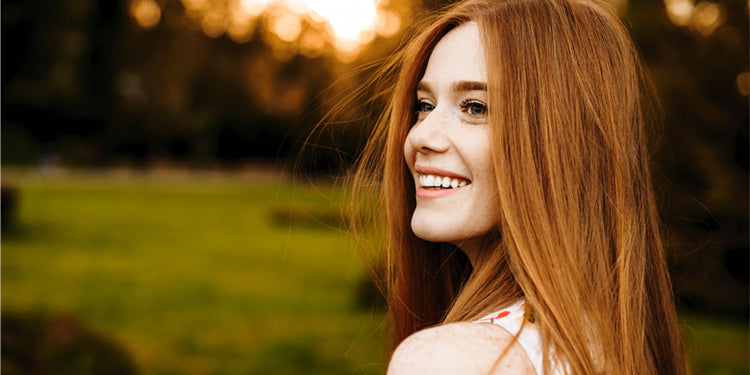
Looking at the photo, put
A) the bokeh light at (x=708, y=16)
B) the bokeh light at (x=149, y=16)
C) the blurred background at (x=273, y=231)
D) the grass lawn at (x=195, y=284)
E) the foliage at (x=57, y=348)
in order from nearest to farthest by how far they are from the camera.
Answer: the foliage at (x=57, y=348), the blurred background at (x=273, y=231), the grass lawn at (x=195, y=284), the bokeh light at (x=708, y=16), the bokeh light at (x=149, y=16)

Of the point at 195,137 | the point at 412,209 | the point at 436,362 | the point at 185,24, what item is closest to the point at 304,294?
the point at 412,209

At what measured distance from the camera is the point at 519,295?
1597 mm

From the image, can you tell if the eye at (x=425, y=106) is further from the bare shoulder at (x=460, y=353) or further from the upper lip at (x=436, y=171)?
the bare shoulder at (x=460, y=353)

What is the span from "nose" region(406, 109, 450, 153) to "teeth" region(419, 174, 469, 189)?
0.07 metres

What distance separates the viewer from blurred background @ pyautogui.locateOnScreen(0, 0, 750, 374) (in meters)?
4.54

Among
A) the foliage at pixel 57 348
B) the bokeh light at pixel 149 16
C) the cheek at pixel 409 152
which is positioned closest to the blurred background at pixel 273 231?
the foliage at pixel 57 348

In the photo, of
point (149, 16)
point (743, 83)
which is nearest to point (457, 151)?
point (743, 83)

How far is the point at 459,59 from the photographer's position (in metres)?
1.65

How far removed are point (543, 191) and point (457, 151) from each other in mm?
226

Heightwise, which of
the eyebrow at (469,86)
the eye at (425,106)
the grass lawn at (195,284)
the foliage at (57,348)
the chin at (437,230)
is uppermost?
the eyebrow at (469,86)

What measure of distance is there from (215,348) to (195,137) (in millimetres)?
30329

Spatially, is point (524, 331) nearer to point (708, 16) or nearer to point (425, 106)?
point (425, 106)

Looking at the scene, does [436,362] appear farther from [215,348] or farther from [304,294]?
[304,294]

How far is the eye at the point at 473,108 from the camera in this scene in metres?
1.62
